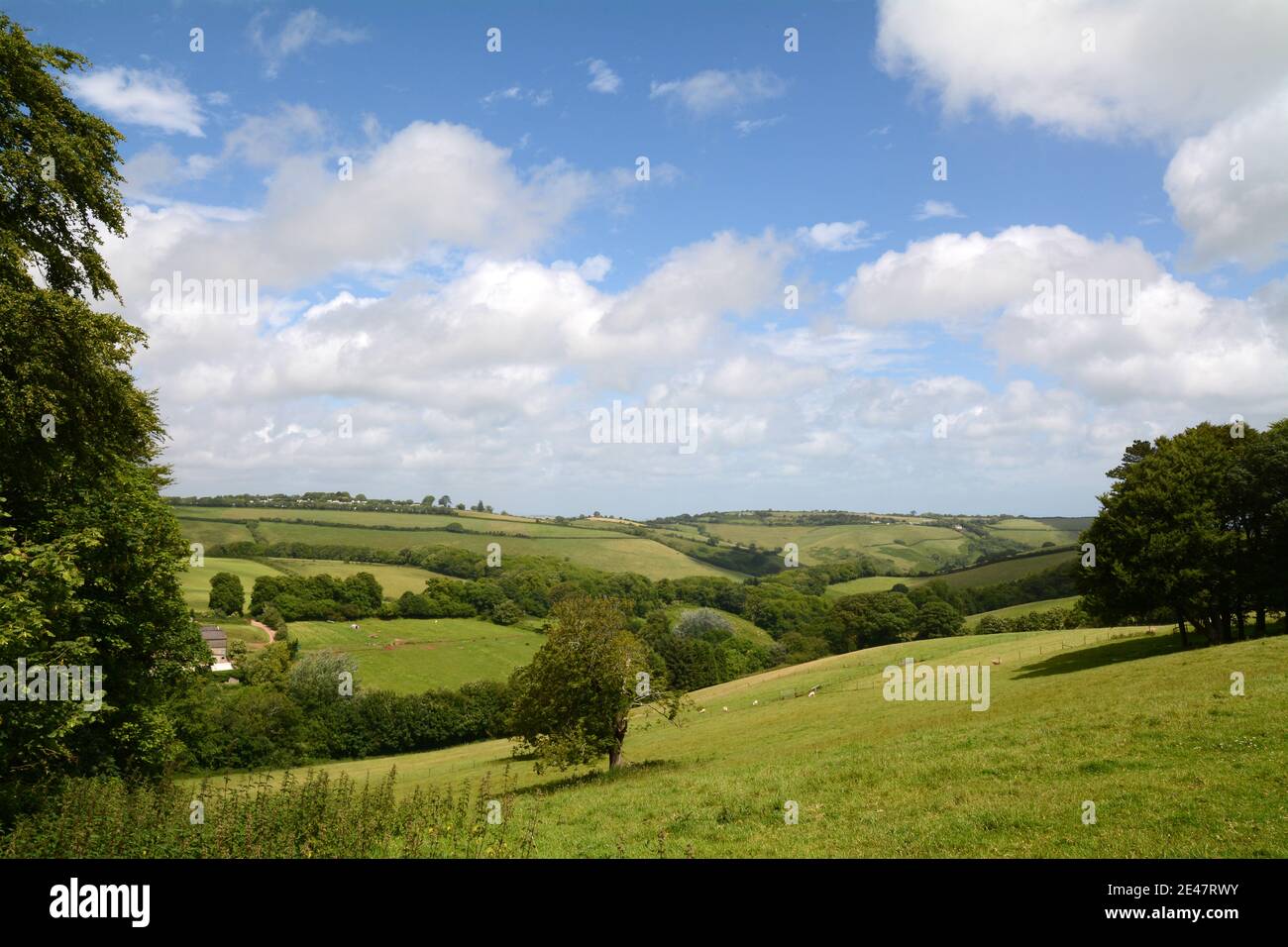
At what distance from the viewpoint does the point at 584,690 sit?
33000 mm

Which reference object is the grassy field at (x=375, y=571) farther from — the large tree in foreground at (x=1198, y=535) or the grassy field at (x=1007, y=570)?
the large tree in foreground at (x=1198, y=535)

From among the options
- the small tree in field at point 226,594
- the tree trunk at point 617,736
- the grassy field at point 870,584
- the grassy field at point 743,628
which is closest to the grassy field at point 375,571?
the small tree in field at point 226,594

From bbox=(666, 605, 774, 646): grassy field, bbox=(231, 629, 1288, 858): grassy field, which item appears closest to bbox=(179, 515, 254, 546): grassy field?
bbox=(666, 605, 774, 646): grassy field

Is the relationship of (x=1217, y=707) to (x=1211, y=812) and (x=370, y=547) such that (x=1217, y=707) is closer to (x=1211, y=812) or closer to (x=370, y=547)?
(x=1211, y=812)

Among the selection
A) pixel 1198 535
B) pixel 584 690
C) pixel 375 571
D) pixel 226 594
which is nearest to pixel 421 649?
pixel 226 594

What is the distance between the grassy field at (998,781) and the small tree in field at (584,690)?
79.9 inches

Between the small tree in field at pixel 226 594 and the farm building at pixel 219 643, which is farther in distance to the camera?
the small tree in field at pixel 226 594

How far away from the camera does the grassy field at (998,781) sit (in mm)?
14570

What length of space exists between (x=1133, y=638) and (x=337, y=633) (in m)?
103

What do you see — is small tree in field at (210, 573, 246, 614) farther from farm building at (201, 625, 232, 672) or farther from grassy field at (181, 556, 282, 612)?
farm building at (201, 625, 232, 672)

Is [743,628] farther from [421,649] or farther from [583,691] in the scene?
[583,691]

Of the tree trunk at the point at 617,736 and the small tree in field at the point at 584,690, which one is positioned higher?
the small tree in field at the point at 584,690

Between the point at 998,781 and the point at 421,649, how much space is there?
336 ft

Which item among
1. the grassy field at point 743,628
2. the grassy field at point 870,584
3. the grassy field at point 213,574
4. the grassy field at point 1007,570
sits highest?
the grassy field at point 213,574
